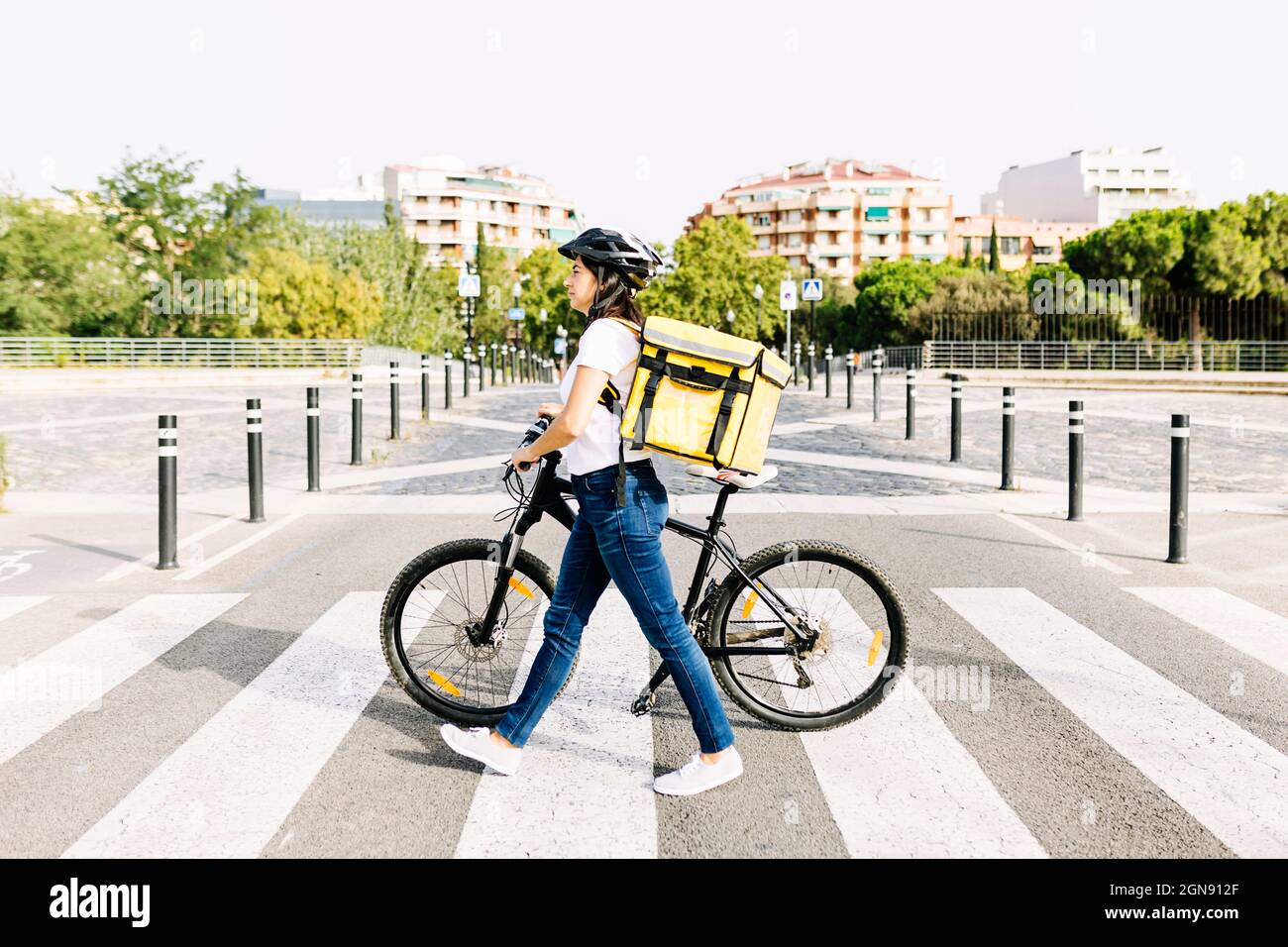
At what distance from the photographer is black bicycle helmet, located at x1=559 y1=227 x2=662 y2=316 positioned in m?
4.12

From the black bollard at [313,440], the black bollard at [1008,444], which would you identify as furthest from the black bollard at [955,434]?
the black bollard at [313,440]

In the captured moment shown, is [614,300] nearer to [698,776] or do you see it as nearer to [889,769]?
[698,776]

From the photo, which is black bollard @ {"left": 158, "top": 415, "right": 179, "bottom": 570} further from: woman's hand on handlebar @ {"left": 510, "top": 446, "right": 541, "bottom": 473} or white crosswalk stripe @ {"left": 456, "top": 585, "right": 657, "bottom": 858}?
woman's hand on handlebar @ {"left": 510, "top": 446, "right": 541, "bottom": 473}

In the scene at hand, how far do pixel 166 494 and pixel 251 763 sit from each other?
14.8 ft

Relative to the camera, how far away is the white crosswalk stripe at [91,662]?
5.11 metres

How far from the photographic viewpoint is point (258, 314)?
56719 millimetres

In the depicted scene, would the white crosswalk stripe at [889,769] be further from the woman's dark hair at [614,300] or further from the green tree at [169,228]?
the green tree at [169,228]

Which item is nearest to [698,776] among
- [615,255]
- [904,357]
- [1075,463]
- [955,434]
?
[615,255]

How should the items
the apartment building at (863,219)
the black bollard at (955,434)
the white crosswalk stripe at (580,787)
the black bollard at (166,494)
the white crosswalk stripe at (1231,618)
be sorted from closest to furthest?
the white crosswalk stripe at (580,787) → the white crosswalk stripe at (1231,618) → the black bollard at (166,494) → the black bollard at (955,434) → the apartment building at (863,219)

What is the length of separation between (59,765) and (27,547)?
548 centimetres

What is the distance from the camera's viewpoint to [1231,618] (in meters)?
6.93

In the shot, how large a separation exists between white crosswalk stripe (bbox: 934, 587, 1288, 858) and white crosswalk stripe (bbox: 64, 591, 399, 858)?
2568mm

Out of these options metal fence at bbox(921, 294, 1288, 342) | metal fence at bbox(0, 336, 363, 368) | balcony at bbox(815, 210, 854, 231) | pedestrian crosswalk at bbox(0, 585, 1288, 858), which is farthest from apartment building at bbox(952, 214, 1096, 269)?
pedestrian crosswalk at bbox(0, 585, 1288, 858)

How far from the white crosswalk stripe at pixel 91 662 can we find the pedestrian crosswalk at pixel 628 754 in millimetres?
17
